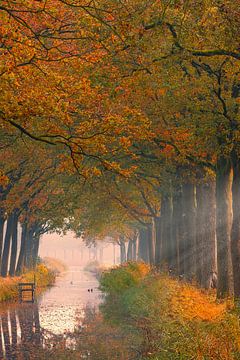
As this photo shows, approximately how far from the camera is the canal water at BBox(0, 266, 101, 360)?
19266mm

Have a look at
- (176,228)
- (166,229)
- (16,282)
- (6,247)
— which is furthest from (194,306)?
(6,247)

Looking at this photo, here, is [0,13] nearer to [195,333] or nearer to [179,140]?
[195,333]

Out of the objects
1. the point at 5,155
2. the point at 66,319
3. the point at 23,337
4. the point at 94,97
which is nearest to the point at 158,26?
the point at 94,97

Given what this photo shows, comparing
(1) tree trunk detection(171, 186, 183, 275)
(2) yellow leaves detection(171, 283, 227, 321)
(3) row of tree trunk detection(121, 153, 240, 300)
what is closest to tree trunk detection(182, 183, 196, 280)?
(3) row of tree trunk detection(121, 153, 240, 300)

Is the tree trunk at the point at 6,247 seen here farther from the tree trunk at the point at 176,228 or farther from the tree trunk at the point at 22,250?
the tree trunk at the point at 176,228

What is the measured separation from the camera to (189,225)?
34562mm

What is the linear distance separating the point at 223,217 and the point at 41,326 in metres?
8.27

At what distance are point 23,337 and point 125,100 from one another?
10005mm

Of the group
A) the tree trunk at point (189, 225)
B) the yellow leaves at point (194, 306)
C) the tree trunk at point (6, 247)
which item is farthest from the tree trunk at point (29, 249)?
the yellow leaves at point (194, 306)

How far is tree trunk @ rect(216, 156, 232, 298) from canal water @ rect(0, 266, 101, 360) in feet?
18.9

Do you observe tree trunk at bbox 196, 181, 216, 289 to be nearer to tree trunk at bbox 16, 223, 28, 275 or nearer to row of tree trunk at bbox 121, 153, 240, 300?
row of tree trunk at bbox 121, 153, 240, 300

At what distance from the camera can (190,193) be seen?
3400cm

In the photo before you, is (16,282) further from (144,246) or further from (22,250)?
(144,246)

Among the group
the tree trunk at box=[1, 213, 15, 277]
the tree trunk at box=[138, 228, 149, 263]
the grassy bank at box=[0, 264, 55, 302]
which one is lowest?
the grassy bank at box=[0, 264, 55, 302]
